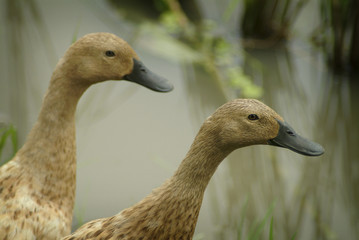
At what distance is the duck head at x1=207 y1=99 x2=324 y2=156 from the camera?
179cm

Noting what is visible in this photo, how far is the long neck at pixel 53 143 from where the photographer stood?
7.42ft

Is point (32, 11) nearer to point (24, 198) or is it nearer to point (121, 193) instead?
point (121, 193)

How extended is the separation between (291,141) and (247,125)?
19 centimetres

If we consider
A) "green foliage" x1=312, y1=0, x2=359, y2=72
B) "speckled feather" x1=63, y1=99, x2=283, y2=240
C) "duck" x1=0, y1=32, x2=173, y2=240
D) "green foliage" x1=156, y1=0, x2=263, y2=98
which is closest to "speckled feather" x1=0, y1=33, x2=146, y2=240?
"duck" x1=0, y1=32, x2=173, y2=240

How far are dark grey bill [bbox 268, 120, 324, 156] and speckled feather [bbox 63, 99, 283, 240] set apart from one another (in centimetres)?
3

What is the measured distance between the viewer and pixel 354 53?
4.20 meters

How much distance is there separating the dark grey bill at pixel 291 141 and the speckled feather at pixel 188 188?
0.03 metres

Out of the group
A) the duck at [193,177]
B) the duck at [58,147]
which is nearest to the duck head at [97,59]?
the duck at [58,147]

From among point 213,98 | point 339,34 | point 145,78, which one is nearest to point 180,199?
point 145,78

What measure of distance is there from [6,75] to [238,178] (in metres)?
1.89

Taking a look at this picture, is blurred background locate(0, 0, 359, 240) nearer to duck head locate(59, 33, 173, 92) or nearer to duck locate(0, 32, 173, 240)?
duck locate(0, 32, 173, 240)

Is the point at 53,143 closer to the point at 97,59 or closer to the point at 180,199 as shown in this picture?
the point at 97,59

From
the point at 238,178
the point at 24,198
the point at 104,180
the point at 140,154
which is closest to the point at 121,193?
the point at 104,180

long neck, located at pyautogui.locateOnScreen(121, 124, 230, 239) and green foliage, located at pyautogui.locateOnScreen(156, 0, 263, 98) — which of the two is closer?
long neck, located at pyautogui.locateOnScreen(121, 124, 230, 239)
